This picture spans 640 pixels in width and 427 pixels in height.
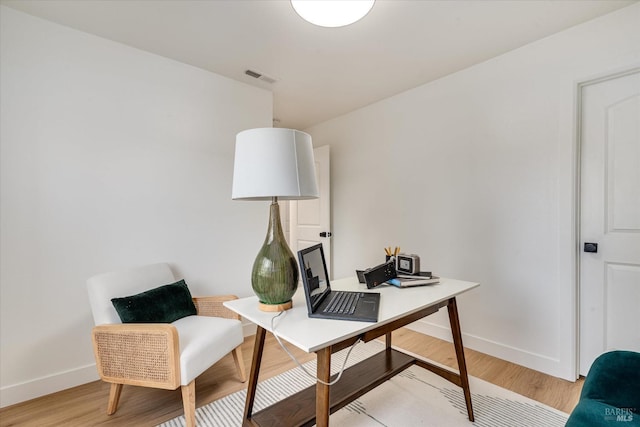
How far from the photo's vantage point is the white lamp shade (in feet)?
3.95

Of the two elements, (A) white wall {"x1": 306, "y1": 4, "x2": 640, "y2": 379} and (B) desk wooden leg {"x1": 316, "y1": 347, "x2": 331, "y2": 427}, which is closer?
(B) desk wooden leg {"x1": 316, "y1": 347, "x2": 331, "y2": 427}

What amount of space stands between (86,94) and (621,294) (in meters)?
3.75

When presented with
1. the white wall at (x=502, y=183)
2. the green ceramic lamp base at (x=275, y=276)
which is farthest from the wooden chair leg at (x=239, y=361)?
the white wall at (x=502, y=183)

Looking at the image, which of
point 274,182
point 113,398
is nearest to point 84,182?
point 113,398

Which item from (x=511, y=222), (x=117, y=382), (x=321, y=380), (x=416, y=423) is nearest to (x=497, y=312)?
(x=511, y=222)

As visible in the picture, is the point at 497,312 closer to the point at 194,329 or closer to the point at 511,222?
the point at 511,222

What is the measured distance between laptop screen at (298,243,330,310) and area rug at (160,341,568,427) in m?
0.84

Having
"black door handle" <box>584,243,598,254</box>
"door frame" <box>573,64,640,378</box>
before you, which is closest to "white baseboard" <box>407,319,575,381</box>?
"door frame" <box>573,64,640,378</box>

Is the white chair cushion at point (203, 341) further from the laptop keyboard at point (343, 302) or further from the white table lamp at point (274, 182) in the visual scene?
the laptop keyboard at point (343, 302)

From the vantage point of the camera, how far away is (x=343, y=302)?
131 centimetres

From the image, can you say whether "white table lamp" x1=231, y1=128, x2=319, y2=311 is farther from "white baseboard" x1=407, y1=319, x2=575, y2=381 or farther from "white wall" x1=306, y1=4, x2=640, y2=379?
"white baseboard" x1=407, y1=319, x2=575, y2=381

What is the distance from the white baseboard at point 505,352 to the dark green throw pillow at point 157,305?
6.88 ft

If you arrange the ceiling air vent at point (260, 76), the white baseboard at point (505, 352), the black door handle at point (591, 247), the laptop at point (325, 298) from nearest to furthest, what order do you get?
the laptop at point (325, 298), the black door handle at point (591, 247), the white baseboard at point (505, 352), the ceiling air vent at point (260, 76)

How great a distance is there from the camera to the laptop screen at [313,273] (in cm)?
119
